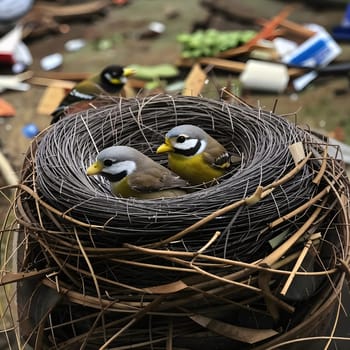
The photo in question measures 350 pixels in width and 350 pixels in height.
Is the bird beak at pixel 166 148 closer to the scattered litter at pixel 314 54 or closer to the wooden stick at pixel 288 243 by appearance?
the wooden stick at pixel 288 243

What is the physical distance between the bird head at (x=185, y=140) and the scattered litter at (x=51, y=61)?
3594 millimetres

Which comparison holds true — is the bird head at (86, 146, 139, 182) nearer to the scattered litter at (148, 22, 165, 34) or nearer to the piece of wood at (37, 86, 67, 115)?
the piece of wood at (37, 86, 67, 115)

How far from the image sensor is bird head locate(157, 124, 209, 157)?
76.7 inches

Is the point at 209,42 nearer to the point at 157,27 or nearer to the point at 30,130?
the point at 157,27

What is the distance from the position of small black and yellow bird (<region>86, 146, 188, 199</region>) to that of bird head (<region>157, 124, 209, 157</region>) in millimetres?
71

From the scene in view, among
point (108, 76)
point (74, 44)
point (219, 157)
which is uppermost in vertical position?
point (219, 157)

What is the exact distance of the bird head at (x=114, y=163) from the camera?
5.98 feet

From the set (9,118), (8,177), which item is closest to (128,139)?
(8,177)

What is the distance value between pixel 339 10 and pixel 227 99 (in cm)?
401

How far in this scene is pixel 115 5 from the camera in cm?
645

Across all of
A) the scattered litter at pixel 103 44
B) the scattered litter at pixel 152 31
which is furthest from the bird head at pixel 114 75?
the scattered litter at pixel 152 31

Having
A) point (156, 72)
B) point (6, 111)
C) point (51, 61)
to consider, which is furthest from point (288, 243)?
point (51, 61)

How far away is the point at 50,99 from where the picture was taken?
4535 mm

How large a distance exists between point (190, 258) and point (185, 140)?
554 mm
